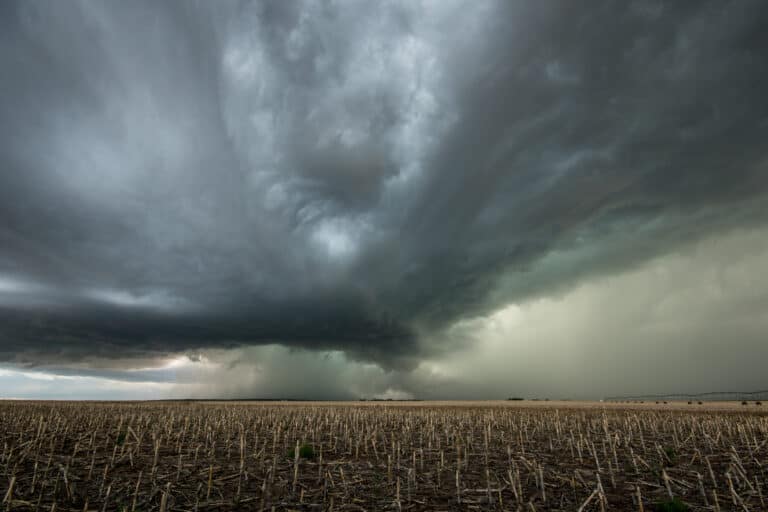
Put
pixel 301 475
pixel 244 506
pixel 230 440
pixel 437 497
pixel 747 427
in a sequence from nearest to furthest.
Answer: pixel 244 506 < pixel 437 497 < pixel 301 475 < pixel 230 440 < pixel 747 427

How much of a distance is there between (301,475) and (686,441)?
25.7 metres

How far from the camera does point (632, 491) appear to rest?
1564 cm

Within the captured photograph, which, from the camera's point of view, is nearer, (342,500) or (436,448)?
(342,500)

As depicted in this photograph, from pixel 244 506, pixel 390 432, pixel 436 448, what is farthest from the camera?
pixel 390 432

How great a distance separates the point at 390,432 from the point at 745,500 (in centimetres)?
2240

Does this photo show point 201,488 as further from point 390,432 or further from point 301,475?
point 390,432

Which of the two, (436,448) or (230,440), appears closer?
(436,448)

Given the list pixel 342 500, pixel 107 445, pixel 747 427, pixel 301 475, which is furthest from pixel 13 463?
pixel 747 427

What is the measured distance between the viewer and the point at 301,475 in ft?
57.5

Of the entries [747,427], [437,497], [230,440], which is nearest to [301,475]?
[437,497]

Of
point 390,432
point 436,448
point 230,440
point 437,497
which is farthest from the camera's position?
point 390,432

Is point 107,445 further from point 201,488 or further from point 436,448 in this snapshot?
point 436,448

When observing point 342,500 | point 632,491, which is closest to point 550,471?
point 632,491

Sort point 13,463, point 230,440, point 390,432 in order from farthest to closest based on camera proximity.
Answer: point 390,432 < point 230,440 < point 13,463
